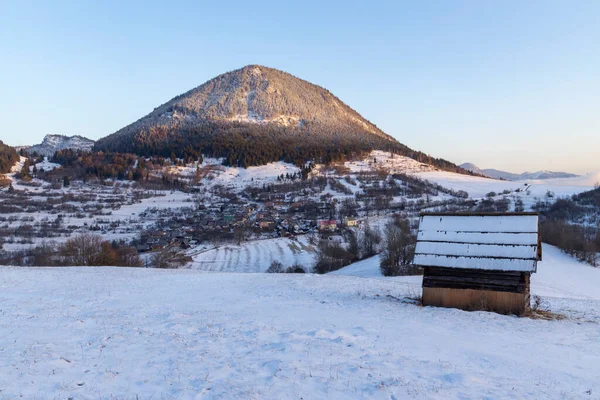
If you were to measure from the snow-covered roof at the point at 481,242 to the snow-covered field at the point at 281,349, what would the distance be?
237cm

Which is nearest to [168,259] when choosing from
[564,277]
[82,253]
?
[82,253]

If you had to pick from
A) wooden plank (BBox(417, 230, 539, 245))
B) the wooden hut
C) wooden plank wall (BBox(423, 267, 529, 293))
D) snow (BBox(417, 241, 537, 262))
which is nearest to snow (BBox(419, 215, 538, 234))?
the wooden hut

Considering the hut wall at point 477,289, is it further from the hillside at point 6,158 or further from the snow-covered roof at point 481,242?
the hillside at point 6,158

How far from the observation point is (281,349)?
1011 centimetres

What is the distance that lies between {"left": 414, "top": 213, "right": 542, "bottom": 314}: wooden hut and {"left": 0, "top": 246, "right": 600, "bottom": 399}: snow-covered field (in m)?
1.38

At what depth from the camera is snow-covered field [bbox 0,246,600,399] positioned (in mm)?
7539

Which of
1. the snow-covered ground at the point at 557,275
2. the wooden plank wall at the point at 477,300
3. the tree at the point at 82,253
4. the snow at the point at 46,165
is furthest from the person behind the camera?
the snow at the point at 46,165

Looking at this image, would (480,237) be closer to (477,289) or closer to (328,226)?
(477,289)

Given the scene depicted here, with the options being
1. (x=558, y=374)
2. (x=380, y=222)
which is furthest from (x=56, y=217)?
(x=558, y=374)

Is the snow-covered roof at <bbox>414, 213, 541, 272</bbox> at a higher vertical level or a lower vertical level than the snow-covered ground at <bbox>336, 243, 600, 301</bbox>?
higher

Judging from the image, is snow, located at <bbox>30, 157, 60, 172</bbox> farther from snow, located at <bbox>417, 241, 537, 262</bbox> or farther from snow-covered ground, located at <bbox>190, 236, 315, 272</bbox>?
snow, located at <bbox>417, 241, 537, 262</bbox>

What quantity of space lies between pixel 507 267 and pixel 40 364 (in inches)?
679

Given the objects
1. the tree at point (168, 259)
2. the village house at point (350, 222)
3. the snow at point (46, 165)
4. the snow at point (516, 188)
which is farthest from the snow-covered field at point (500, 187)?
the snow at point (46, 165)

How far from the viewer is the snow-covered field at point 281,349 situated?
7.54 metres
